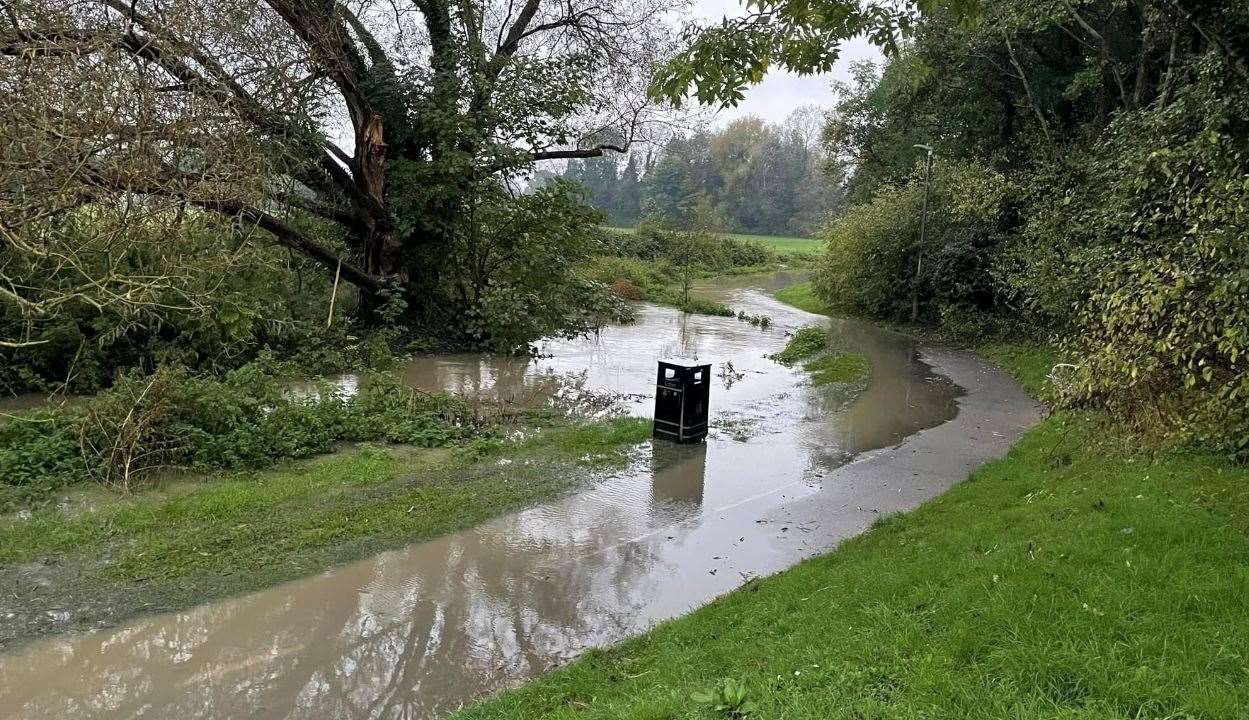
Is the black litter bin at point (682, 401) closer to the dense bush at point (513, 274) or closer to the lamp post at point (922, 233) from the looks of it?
the dense bush at point (513, 274)

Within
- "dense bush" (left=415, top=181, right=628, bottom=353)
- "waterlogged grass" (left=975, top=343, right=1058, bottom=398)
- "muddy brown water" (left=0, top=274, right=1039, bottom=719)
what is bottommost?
"muddy brown water" (left=0, top=274, right=1039, bottom=719)

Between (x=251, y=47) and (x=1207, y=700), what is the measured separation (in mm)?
14527

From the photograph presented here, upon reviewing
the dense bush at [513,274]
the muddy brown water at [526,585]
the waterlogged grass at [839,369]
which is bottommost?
the muddy brown water at [526,585]

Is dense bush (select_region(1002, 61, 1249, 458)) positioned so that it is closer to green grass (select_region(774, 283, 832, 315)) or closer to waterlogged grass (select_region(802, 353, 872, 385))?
waterlogged grass (select_region(802, 353, 872, 385))

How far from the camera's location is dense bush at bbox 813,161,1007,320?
889 inches

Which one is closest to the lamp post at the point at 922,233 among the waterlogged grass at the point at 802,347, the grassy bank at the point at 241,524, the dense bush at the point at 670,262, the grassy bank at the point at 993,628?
the waterlogged grass at the point at 802,347

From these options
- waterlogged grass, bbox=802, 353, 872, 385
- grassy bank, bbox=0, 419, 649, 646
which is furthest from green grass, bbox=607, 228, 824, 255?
grassy bank, bbox=0, 419, 649, 646

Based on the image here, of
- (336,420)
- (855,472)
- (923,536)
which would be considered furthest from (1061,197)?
(336,420)

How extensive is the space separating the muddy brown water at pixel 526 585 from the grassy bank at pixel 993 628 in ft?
2.30

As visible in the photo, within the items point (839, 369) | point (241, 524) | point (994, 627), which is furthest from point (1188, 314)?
point (839, 369)

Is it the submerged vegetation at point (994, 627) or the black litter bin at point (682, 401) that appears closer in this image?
the submerged vegetation at point (994, 627)

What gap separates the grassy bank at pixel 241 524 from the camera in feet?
20.4

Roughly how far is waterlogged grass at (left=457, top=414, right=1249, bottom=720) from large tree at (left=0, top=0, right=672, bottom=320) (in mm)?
6539

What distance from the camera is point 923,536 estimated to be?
7.07 meters
